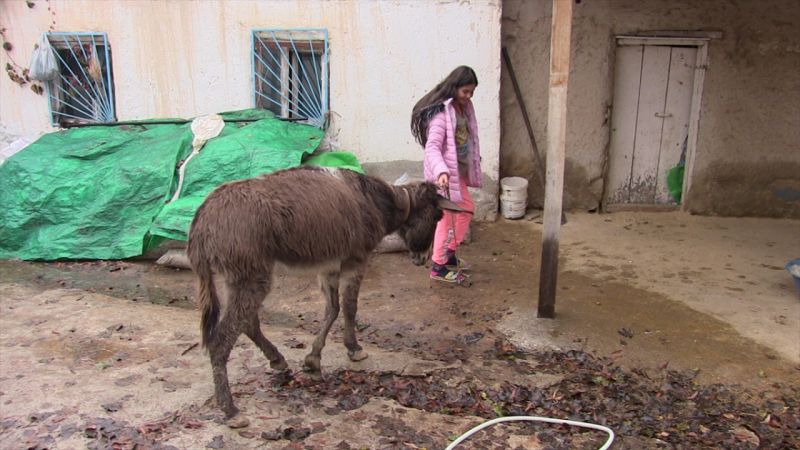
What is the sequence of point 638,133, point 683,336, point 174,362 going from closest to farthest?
point 174,362 < point 683,336 < point 638,133

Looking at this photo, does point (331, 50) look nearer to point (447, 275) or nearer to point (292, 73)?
point (292, 73)

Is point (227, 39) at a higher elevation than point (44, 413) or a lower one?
higher

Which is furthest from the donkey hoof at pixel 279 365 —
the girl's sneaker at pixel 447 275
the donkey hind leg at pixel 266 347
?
the girl's sneaker at pixel 447 275

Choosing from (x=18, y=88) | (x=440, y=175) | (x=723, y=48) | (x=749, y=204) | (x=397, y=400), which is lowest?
(x=397, y=400)

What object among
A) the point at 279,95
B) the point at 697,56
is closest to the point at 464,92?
the point at 279,95

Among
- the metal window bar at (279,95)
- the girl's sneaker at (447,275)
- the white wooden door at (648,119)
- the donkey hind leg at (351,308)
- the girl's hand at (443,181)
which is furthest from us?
the white wooden door at (648,119)

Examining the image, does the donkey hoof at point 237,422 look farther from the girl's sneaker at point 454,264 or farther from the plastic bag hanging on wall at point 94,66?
the plastic bag hanging on wall at point 94,66

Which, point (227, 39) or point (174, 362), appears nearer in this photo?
point (174, 362)

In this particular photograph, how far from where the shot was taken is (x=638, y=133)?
744 cm

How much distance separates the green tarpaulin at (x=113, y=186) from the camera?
6059 mm

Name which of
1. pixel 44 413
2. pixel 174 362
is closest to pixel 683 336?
pixel 174 362

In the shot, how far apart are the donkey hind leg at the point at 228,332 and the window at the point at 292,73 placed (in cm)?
403

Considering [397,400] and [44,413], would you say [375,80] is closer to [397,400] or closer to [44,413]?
[397,400]

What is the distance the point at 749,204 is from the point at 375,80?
481 centimetres
